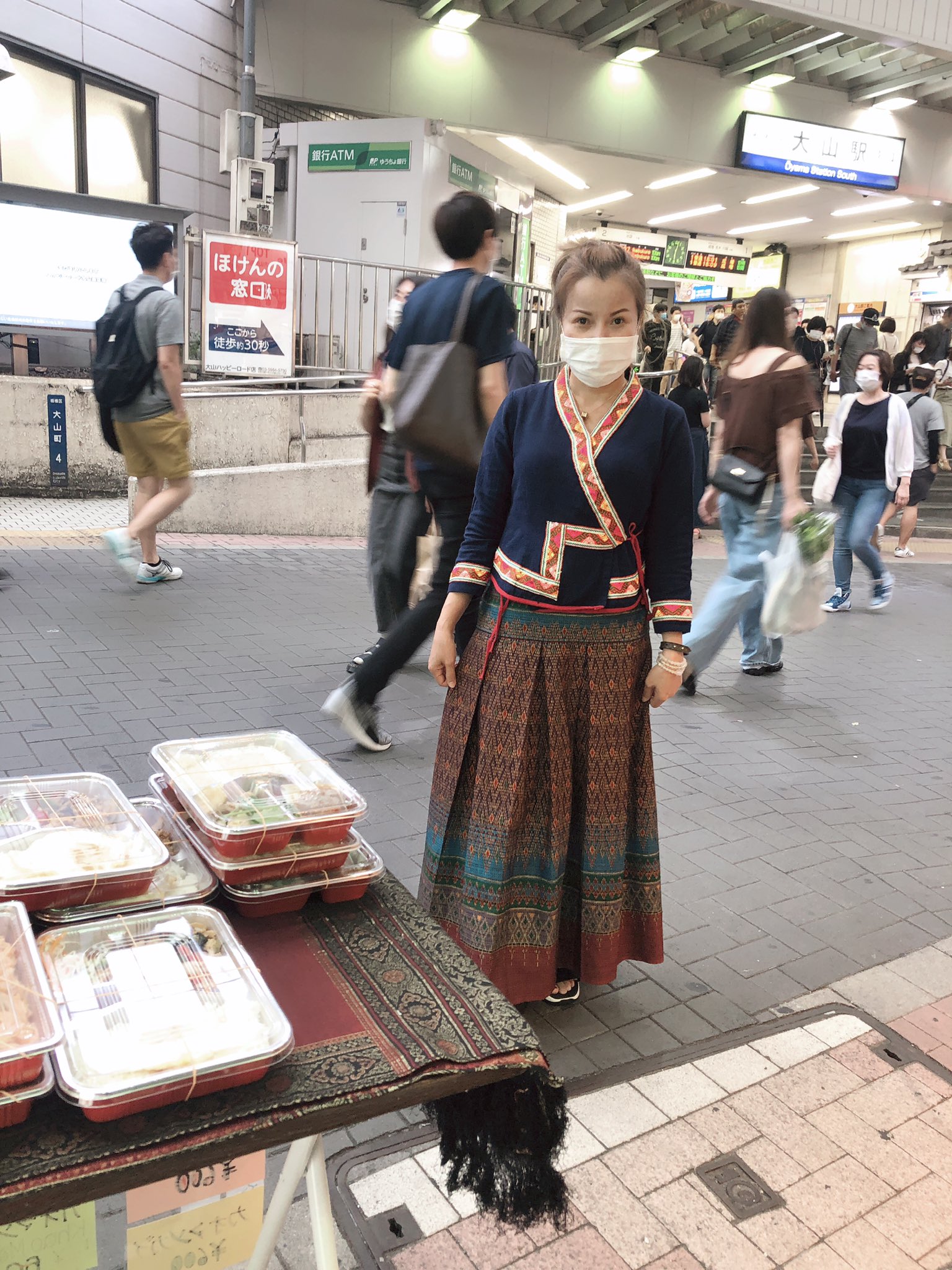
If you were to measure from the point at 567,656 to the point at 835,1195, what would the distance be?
138 centimetres

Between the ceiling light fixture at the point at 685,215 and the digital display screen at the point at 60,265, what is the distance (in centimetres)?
1458

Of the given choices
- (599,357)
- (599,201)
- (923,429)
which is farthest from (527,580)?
(599,201)

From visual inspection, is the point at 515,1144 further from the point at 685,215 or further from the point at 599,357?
the point at 685,215

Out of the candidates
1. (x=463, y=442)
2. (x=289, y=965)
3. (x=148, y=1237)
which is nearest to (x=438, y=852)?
(x=289, y=965)

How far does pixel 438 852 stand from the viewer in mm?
2738

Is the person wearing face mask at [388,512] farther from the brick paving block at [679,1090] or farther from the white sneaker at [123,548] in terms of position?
the white sneaker at [123,548]

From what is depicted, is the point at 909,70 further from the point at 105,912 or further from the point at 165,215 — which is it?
the point at 105,912


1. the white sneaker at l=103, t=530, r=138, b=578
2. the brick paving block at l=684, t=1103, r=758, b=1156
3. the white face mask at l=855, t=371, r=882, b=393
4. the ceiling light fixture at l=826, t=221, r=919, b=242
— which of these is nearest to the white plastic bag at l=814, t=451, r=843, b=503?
the white face mask at l=855, t=371, r=882, b=393

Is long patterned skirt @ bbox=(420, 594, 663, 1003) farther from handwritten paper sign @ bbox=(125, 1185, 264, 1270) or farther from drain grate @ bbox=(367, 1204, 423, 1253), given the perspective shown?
handwritten paper sign @ bbox=(125, 1185, 264, 1270)

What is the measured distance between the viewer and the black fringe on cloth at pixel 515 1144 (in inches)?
59.4

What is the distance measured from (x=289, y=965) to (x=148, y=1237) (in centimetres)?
40

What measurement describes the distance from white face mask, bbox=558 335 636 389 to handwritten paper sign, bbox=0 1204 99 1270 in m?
1.90

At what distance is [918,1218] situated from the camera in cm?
227

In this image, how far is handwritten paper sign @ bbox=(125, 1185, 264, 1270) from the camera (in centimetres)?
141
